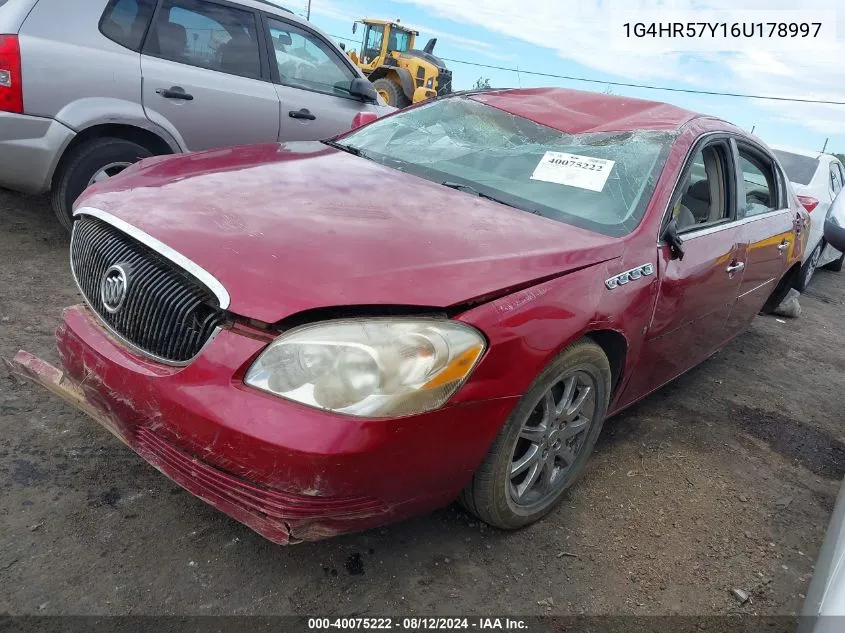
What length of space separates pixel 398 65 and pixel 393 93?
159 cm

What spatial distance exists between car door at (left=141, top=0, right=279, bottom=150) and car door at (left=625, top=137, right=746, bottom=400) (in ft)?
10.4

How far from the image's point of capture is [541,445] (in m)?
2.42

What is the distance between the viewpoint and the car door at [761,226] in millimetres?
3680

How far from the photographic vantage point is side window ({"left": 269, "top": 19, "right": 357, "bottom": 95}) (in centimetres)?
523

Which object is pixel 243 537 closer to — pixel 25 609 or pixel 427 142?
pixel 25 609

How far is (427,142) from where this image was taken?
3.29m

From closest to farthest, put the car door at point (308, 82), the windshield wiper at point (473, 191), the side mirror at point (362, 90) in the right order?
the windshield wiper at point (473, 191) < the car door at point (308, 82) < the side mirror at point (362, 90)

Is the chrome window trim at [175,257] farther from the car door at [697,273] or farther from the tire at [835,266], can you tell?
the tire at [835,266]

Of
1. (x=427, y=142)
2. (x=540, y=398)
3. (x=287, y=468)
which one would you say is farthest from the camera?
(x=427, y=142)

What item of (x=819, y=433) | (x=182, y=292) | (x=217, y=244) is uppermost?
(x=217, y=244)

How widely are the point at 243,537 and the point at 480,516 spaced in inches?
30.9

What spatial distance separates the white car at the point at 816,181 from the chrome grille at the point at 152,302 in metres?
6.37

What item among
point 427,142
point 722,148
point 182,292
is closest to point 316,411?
point 182,292

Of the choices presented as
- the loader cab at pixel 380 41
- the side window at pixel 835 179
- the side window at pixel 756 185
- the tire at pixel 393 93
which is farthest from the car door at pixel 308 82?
the loader cab at pixel 380 41
